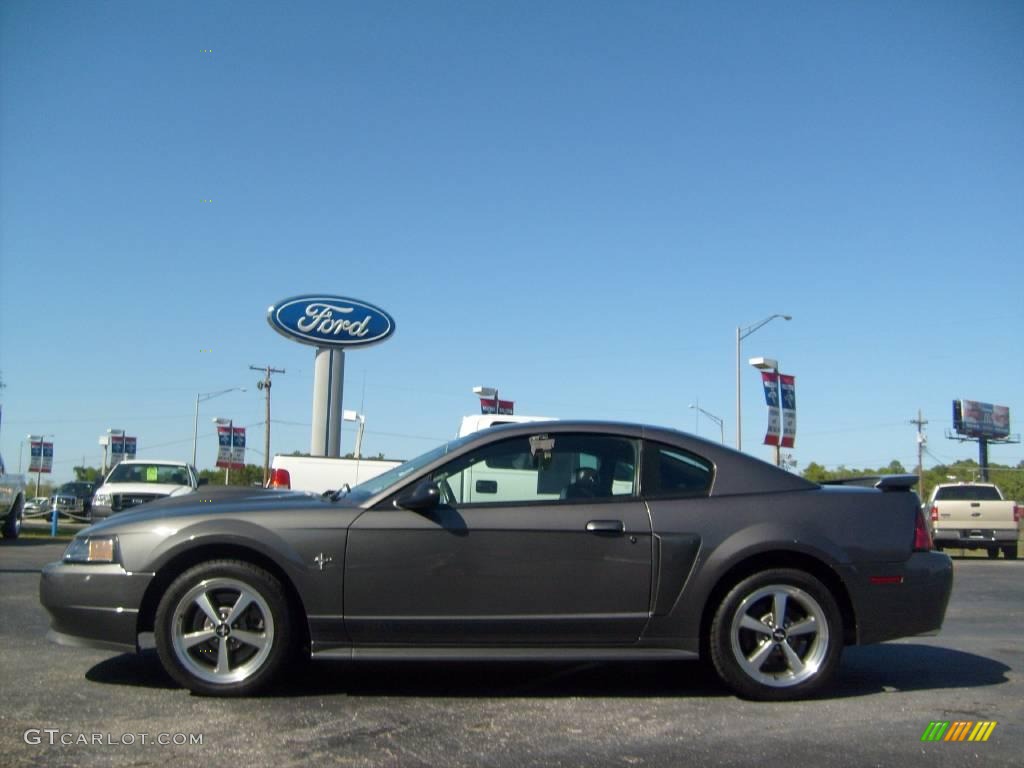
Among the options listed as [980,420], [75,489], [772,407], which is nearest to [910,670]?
[772,407]

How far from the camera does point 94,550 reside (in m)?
5.13

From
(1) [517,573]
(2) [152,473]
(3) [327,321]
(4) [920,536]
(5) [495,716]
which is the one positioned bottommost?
(5) [495,716]

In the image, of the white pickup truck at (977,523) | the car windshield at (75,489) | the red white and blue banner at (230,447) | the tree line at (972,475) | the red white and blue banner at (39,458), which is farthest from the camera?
the tree line at (972,475)

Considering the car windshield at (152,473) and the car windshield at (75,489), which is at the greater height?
the car windshield at (152,473)

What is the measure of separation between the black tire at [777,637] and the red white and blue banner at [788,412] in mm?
23153

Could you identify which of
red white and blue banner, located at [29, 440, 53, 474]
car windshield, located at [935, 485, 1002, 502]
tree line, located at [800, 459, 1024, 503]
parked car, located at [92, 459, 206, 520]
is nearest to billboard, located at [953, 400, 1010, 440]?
tree line, located at [800, 459, 1024, 503]

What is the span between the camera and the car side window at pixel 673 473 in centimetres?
→ 535

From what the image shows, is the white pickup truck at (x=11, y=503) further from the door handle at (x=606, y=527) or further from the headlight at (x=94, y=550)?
the door handle at (x=606, y=527)

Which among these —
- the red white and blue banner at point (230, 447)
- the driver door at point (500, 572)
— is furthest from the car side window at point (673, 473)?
the red white and blue banner at point (230, 447)

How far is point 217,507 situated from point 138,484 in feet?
40.7

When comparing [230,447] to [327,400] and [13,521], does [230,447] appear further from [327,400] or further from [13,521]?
[13,521]

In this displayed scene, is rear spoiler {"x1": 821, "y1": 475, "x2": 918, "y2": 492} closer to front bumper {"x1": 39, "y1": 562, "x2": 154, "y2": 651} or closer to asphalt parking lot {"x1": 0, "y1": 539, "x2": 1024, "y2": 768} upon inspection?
asphalt parking lot {"x1": 0, "y1": 539, "x2": 1024, "y2": 768}

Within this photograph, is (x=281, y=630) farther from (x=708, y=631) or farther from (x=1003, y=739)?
(x=1003, y=739)

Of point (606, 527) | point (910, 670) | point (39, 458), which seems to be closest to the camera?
point (606, 527)
